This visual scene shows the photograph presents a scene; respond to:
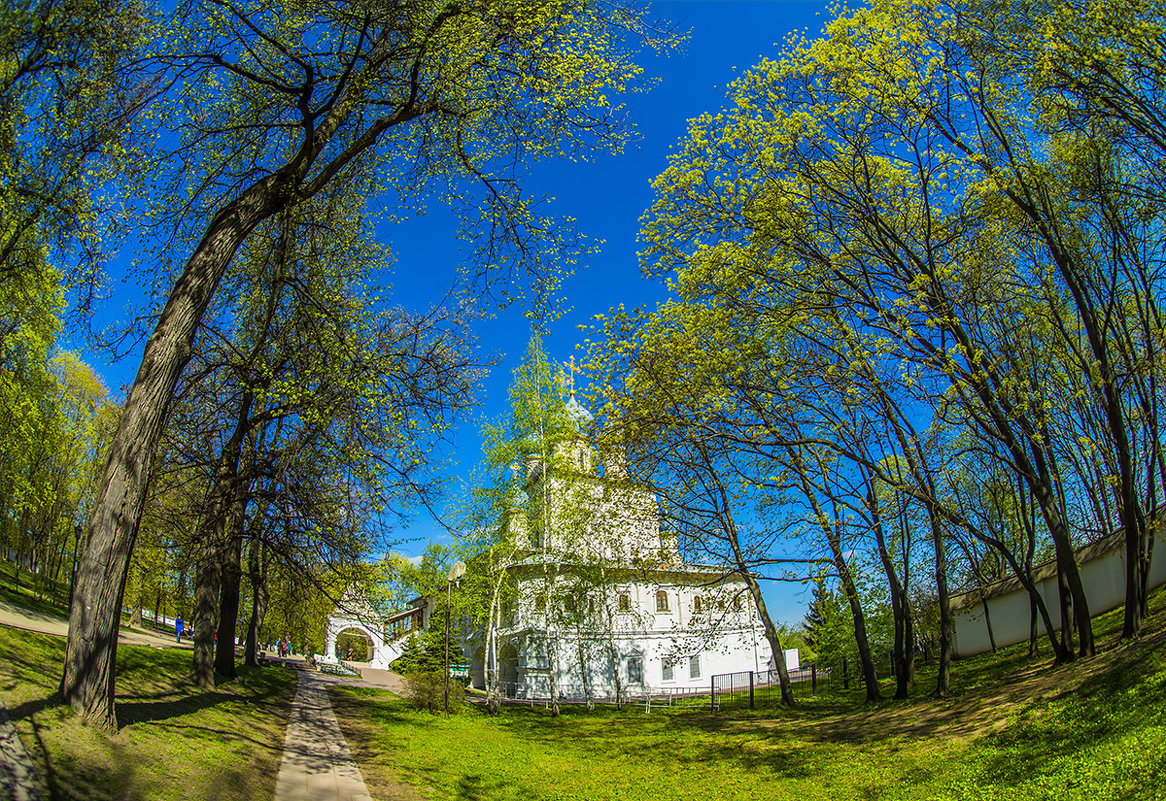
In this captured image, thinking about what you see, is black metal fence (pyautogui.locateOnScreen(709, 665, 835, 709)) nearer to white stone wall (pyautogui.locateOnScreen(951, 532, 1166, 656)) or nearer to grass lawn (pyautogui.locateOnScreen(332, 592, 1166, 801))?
grass lawn (pyautogui.locateOnScreen(332, 592, 1166, 801))

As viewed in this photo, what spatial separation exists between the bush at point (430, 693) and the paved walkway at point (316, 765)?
4567 millimetres

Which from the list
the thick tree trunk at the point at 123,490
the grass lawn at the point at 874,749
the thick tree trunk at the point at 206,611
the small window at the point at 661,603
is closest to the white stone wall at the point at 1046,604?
the grass lawn at the point at 874,749

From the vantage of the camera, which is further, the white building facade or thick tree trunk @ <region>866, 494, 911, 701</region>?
the white building facade

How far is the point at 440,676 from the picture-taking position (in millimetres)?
18109

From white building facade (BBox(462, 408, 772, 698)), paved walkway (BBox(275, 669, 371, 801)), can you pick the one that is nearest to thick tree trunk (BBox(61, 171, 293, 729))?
paved walkway (BBox(275, 669, 371, 801))

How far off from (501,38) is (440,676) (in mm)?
16629

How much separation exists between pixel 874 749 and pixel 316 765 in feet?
28.1

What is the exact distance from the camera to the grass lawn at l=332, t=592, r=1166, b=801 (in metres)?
A: 6.46

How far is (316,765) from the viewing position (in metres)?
8.41

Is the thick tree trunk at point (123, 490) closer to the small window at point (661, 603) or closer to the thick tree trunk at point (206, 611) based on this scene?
the thick tree trunk at point (206, 611)

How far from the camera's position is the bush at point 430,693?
1753 centimetres

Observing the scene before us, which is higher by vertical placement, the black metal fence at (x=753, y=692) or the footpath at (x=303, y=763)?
the footpath at (x=303, y=763)

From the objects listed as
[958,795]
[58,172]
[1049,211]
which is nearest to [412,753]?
[958,795]

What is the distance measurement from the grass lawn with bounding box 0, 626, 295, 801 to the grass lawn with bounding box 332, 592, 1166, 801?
5.76ft
